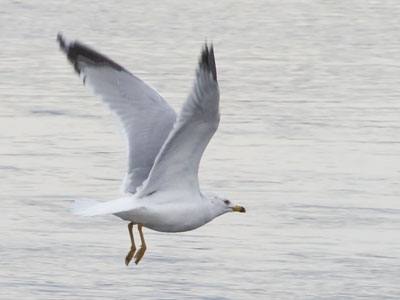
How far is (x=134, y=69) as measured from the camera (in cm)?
1470

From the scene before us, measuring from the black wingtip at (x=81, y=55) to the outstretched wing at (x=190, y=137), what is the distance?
0.85m

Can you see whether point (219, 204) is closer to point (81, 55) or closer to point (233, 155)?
→ point (81, 55)

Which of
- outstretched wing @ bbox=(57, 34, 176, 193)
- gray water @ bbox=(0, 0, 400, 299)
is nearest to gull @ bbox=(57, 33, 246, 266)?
outstretched wing @ bbox=(57, 34, 176, 193)

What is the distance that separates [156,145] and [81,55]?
73 cm

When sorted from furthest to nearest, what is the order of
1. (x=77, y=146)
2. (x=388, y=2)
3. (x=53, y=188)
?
(x=388, y=2), (x=77, y=146), (x=53, y=188)

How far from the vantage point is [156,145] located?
8.22m

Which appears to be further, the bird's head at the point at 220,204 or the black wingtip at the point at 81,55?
the black wingtip at the point at 81,55

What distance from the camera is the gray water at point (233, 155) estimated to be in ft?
28.1

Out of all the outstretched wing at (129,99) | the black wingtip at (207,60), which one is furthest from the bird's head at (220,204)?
the black wingtip at (207,60)

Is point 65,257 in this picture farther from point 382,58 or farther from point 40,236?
point 382,58

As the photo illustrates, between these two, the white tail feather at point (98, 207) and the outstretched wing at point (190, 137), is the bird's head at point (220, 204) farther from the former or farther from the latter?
the white tail feather at point (98, 207)

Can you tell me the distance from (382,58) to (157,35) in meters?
2.93

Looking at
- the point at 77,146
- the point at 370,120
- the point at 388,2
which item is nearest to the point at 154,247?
the point at 77,146

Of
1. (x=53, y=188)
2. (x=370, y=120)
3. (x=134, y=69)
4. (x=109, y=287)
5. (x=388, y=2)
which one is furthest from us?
(x=388, y=2)
